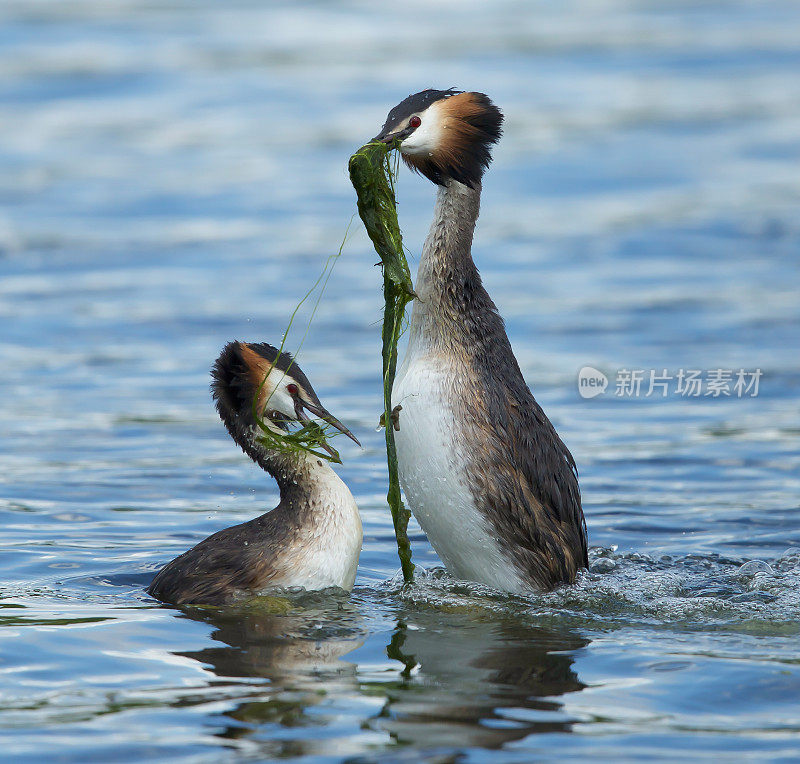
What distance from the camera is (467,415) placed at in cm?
727

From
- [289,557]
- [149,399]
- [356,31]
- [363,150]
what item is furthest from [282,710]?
[356,31]

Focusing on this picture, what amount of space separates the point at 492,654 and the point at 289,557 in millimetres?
1260

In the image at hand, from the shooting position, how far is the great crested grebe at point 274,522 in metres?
7.19

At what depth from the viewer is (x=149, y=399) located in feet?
38.2

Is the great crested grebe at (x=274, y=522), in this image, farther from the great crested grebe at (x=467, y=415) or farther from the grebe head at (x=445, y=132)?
the grebe head at (x=445, y=132)

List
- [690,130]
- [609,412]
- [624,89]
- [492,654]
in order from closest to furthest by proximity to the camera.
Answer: [492,654]
[609,412]
[690,130]
[624,89]

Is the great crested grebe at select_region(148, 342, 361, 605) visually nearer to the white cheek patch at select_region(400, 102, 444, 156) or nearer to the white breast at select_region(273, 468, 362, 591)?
the white breast at select_region(273, 468, 362, 591)

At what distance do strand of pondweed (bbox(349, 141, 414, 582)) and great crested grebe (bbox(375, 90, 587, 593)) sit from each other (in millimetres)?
217

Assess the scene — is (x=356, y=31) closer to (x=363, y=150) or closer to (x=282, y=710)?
(x=363, y=150)

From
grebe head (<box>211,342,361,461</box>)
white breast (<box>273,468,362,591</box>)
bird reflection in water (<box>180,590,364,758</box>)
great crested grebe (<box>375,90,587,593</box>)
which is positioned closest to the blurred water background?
bird reflection in water (<box>180,590,364,758</box>)

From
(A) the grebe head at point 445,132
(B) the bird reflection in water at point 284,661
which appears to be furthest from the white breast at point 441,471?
(A) the grebe head at point 445,132

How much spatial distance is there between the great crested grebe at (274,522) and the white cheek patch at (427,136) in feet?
4.02

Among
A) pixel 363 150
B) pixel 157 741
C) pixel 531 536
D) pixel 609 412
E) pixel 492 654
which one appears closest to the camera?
pixel 157 741

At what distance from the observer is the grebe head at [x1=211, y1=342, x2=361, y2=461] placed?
7.44m
